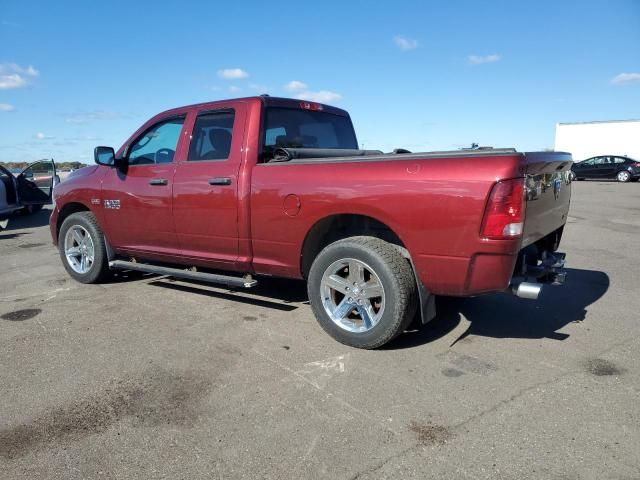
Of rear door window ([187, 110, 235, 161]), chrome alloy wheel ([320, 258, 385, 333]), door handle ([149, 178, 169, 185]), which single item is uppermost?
rear door window ([187, 110, 235, 161])

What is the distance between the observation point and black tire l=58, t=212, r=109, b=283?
5.68 meters

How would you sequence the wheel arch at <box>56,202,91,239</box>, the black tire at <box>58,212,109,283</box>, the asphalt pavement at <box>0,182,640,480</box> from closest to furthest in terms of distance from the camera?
the asphalt pavement at <box>0,182,640,480</box> < the black tire at <box>58,212,109,283</box> < the wheel arch at <box>56,202,91,239</box>

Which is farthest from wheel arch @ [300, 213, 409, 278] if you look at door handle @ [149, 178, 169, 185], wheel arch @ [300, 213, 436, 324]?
door handle @ [149, 178, 169, 185]

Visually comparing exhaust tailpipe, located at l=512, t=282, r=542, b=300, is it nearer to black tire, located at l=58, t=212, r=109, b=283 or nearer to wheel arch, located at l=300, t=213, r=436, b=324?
wheel arch, located at l=300, t=213, r=436, b=324

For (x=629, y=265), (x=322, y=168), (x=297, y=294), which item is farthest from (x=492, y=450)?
(x=629, y=265)

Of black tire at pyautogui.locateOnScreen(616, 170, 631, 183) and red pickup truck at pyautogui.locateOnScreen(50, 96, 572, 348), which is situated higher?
red pickup truck at pyautogui.locateOnScreen(50, 96, 572, 348)

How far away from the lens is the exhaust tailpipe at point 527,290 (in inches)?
132

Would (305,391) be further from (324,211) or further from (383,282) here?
(324,211)

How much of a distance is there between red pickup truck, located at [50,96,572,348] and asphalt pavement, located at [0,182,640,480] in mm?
451

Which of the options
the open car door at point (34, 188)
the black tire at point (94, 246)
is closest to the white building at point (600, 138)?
the open car door at point (34, 188)

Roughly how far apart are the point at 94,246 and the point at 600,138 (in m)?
37.9

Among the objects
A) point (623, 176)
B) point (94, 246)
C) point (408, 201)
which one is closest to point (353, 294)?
point (408, 201)

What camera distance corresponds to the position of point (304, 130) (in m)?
5.00

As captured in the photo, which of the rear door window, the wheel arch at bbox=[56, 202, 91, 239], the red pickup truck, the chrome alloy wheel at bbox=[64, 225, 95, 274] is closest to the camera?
the red pickup truck
